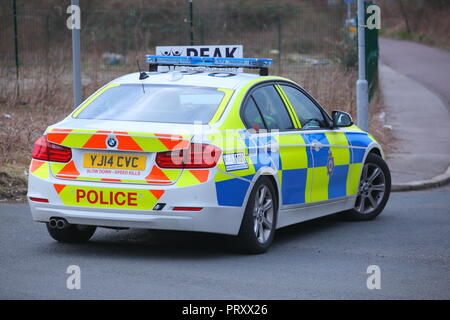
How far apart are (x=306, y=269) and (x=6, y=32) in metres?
18.0

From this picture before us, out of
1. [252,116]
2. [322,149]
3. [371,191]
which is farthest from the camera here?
[371,191]

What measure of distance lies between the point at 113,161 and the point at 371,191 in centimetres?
371

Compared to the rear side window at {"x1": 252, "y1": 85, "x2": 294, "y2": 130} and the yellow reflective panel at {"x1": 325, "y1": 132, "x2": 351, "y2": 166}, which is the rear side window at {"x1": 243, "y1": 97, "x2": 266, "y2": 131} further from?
the yellow reflective panel at {"x1": 325, "y1": 132, "x2": 351, "y2": 166}

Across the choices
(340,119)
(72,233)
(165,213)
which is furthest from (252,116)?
(72,233)

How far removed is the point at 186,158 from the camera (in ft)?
24.6

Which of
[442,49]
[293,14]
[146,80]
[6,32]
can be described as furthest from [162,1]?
[146,80]

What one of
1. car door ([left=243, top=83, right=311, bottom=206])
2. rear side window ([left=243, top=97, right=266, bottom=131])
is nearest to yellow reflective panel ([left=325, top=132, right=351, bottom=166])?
car door ([left=243, top=83, right=311, bottom=206])

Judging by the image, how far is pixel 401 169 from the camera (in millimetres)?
14328

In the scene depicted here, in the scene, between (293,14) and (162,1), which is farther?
(162,1)

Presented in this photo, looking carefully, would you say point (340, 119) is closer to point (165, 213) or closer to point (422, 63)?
point (165, 213)

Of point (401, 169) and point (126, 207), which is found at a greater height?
point (126, 207)

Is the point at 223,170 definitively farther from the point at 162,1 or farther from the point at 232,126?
the point at 162,1

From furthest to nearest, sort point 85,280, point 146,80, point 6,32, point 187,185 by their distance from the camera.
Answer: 1. point 6,32
2. point 146,80
3. point 187,185
4. point 85,280

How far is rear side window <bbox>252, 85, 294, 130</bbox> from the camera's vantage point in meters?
8.58
